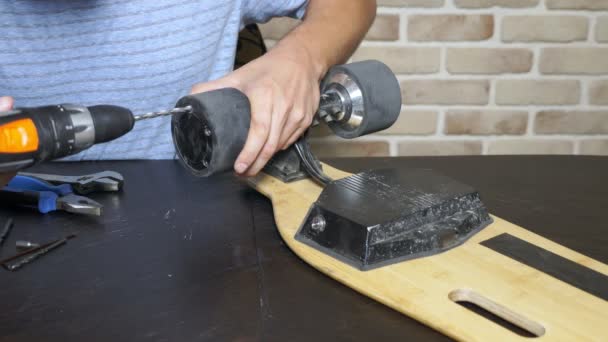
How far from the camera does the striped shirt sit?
1.02 meters

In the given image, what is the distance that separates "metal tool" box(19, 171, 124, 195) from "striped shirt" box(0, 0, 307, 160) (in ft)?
0.55

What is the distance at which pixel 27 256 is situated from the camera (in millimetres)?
719

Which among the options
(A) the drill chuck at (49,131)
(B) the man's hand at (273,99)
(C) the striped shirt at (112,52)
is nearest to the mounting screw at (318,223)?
(B) the man's hand at (273,99)

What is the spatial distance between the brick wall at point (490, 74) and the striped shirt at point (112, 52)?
488 mm

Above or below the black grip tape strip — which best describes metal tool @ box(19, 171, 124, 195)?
above

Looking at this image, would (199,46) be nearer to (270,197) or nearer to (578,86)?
(270,197)

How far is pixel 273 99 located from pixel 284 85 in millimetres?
36

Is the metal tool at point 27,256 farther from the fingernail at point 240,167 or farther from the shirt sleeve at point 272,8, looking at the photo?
the shirt sleeve at point 272,8

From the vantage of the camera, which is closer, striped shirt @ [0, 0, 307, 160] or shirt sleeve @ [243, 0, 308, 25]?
striped shirt @ [0, 0, 307, 160]

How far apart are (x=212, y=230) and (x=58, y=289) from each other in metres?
0.19

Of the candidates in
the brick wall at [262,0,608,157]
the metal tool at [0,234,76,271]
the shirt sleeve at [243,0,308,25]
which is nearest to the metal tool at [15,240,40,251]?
the metal tool at [0,234,76,271]

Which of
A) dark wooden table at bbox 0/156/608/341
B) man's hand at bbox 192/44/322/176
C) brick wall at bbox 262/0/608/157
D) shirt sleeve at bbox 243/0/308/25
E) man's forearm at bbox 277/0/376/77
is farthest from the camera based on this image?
brick wall at bbox 262/0/608/157

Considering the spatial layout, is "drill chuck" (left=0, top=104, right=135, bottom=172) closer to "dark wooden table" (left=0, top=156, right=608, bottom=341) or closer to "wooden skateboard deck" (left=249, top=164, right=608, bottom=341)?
"dark wooden table" (left=0, top=156, right=608, bottom=341)

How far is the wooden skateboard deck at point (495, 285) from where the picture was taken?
60cm
